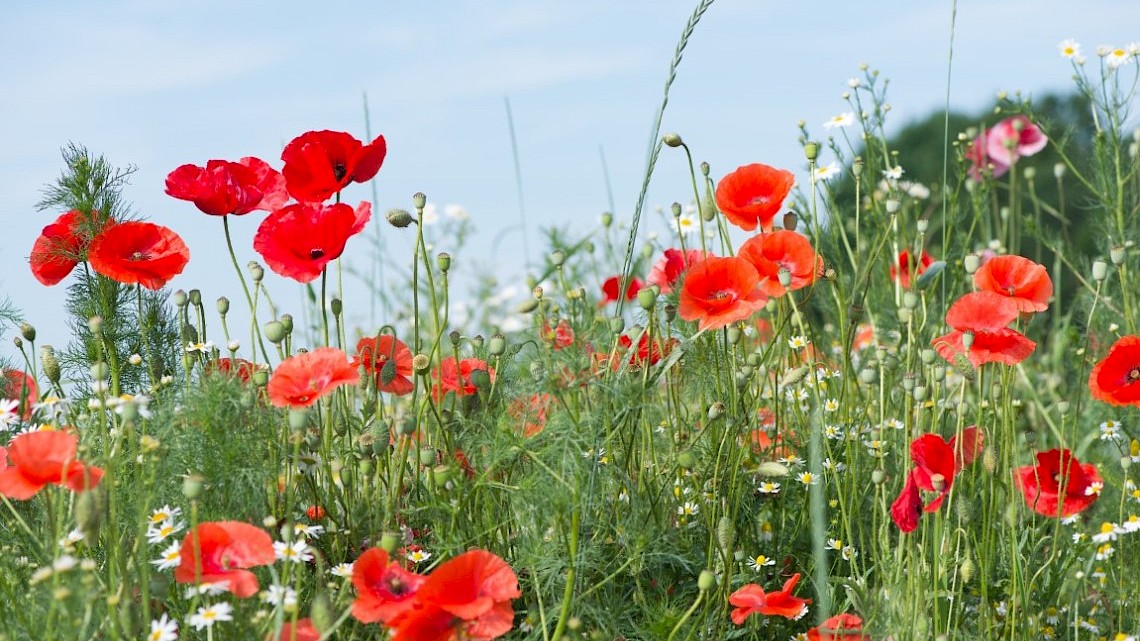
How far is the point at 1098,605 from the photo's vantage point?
254 centimetres

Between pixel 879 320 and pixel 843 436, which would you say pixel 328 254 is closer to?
pixel 843 436

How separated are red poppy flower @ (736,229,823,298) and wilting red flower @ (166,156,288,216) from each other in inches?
31.3

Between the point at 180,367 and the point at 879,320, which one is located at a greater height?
the point at 180,367

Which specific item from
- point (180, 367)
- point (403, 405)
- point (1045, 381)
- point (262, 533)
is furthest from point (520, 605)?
point (1045, 381)

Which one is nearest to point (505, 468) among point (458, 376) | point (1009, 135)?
point (458, 376)

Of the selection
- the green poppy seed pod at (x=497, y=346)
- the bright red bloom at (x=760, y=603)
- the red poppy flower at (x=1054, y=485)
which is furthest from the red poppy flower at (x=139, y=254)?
the red poppy flower at (x=1054, y=485)

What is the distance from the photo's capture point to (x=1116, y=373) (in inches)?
89.0

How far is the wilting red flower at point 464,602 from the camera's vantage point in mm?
1586

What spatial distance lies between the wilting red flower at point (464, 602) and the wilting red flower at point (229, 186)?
2.61 ft

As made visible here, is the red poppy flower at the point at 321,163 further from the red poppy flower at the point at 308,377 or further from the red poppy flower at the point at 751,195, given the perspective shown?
the red poppy flower at the point at 751,195

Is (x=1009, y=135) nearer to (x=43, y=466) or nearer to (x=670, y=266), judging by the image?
(x=670, y=266)

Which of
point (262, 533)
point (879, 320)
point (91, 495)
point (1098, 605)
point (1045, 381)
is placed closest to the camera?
point (91, 495)

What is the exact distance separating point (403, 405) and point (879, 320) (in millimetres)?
1331

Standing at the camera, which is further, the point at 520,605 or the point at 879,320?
the point at 879,320
